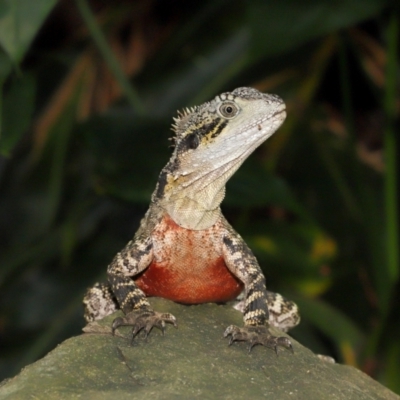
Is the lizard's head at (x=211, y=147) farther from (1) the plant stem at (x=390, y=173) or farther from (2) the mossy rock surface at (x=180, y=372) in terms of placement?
(1) the plant stem at (x=390, y=173)

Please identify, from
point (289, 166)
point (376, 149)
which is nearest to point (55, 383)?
point (289, 166)

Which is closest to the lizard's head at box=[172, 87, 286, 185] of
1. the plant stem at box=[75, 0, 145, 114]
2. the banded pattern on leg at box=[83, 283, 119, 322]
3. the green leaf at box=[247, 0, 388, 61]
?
the banded pattern on leg at box=[83, 283, 119, 322]

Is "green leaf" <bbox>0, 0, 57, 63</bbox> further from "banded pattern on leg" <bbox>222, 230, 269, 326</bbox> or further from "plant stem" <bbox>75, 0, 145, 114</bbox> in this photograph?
"plant stem" <bbox>75, 0, 145, 114</bbox>

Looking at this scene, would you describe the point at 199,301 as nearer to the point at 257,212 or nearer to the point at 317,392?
the point at 317,392

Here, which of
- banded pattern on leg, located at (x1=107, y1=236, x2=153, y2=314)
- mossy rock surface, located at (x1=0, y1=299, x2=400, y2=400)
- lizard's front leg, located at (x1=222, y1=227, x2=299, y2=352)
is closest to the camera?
mossy rock surface, located at (x1=0, y1=299, x2=400, y2=400)

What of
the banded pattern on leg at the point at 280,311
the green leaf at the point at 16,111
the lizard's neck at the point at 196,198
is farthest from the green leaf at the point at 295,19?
the banded pattern on leg at the point at 280,311

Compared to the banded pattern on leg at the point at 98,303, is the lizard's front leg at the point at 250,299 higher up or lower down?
higher up

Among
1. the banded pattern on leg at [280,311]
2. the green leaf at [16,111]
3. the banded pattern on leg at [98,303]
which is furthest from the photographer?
the banded pattern on leg at [280,311]
